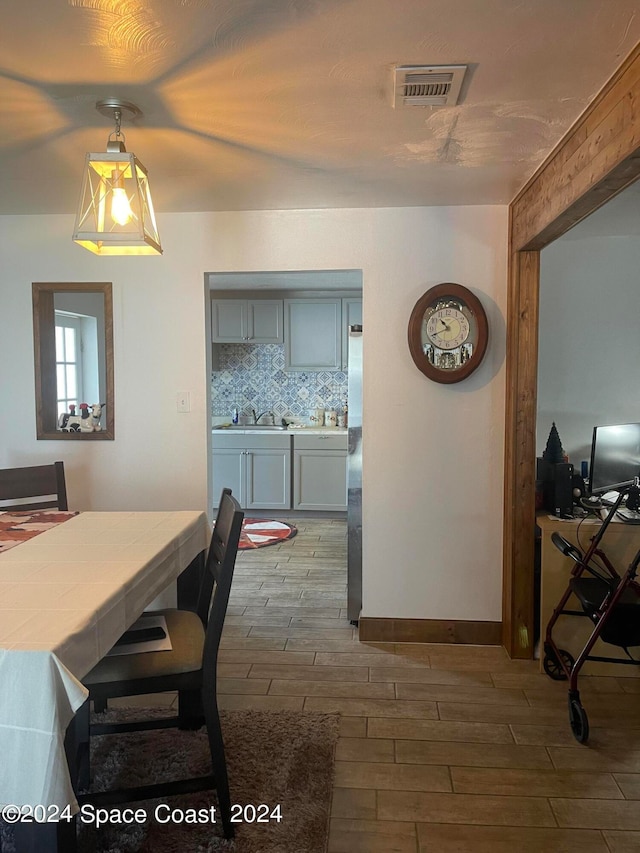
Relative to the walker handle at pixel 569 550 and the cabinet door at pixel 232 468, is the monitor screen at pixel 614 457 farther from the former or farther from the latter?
the cabinet door at pixel 232 468

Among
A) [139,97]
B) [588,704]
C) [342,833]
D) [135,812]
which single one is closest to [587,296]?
[588,704]

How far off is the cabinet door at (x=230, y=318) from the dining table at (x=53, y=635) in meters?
4.17

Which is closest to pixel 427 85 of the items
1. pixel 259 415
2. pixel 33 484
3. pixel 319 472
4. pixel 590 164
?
pixel 590 164

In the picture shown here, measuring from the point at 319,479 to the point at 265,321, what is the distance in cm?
165

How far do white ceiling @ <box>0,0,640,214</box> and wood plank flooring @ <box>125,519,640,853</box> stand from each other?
224 cm

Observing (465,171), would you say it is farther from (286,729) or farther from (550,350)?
(286,729)

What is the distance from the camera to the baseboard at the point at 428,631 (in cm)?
330

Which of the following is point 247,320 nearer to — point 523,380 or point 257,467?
point 257,467

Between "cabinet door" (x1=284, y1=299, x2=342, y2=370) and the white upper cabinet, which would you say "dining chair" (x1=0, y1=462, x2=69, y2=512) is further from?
"cabinet door" (x1=284, y1=299, x2=342, y2=370)

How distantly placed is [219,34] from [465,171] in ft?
4.45

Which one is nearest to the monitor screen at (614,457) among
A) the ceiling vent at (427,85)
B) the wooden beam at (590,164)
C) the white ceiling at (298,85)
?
the wooden beam at (590,164)

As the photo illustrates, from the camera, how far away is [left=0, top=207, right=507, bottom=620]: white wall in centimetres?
323

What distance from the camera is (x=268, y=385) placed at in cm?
661

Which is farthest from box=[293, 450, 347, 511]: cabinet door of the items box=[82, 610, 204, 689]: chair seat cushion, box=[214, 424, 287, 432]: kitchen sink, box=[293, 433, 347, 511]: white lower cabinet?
box=[82, 610, 204, 689]: chair seat cushion
